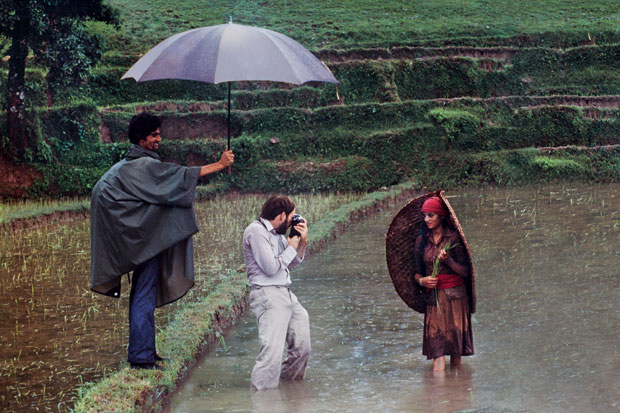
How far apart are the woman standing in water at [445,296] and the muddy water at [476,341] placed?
0.17 m

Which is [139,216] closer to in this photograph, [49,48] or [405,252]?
[405,252]

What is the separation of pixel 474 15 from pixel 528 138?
50.8 ft

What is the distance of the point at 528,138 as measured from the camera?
20.9 metres

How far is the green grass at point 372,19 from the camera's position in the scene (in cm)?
3158

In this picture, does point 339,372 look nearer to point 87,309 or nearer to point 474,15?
point 87,309

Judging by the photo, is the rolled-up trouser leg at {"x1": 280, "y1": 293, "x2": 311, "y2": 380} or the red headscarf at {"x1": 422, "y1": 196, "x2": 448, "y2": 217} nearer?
the rolled-up trouser leg at {"x1": 280, "y1": 293, "x2": 311, "y2": 380}

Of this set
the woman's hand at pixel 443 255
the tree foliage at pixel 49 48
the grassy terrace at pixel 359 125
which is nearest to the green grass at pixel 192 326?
the grassy terrace at pixel 359 125

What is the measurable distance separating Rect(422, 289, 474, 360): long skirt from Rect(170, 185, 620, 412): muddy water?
0.49 feet

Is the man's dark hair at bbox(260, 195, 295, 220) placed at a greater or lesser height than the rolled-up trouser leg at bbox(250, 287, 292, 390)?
greater

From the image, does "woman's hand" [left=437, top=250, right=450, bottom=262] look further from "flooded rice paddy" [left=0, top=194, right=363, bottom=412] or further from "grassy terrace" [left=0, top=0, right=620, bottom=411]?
"grassy terrace" [left=0, top=0, right=620, bottom=411]

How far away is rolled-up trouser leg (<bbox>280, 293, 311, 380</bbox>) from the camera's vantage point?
16.2 ft

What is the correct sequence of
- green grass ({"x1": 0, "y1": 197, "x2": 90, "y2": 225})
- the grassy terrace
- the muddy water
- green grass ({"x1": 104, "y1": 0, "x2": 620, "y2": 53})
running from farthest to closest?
green grass ({"x1": 104, "y1": 0, "x2": 620, "y2": 53})
the grassy terrace
green grass ({"x1": 0, "y1": 197, "x2": 90, "y2": 225})
the muddy water

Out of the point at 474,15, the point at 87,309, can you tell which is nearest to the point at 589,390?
the point at 87,309

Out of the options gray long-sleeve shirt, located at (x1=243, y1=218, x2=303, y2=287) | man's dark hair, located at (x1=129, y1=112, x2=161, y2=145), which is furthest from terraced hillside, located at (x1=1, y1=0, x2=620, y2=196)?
gray long-sleeve shirt, located at (x1=243, y1=218, x2=303, y2=287)
